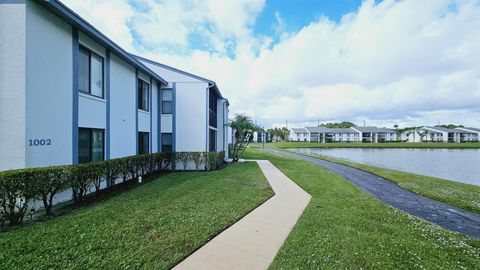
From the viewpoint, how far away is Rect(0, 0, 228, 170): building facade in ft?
18.3

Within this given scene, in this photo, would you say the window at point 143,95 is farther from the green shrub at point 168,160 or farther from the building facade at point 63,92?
the green shrub at point 168,160

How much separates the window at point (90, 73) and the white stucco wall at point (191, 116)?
607 centimetres

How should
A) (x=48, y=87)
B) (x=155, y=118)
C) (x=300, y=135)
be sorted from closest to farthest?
(x=48, y=87) < (x=155, y=118) < (x=300, y=135)

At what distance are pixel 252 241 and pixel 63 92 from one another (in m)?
7.07

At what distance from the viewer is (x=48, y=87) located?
20.5 ft

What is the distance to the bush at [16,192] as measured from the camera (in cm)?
461

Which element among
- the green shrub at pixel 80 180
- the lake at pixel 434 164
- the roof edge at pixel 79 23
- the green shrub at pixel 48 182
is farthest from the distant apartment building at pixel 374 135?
the green shrub at pixel 48 182

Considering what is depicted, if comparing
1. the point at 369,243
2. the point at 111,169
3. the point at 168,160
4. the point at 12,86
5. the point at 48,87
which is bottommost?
the point at 369,243

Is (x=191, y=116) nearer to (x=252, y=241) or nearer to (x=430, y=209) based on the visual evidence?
(x=252, y=241)

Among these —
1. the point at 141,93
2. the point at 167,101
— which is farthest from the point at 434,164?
the point at 141,93

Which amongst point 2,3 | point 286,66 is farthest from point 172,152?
point 286,66

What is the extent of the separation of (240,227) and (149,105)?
34.4 feet

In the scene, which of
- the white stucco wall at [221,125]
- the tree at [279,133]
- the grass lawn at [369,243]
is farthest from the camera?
the tree at [279,133]

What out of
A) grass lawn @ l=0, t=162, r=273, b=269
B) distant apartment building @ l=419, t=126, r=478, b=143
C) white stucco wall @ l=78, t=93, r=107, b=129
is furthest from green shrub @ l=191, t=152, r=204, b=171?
distant apartment building @ l=419, t=126, r=478, b=143
